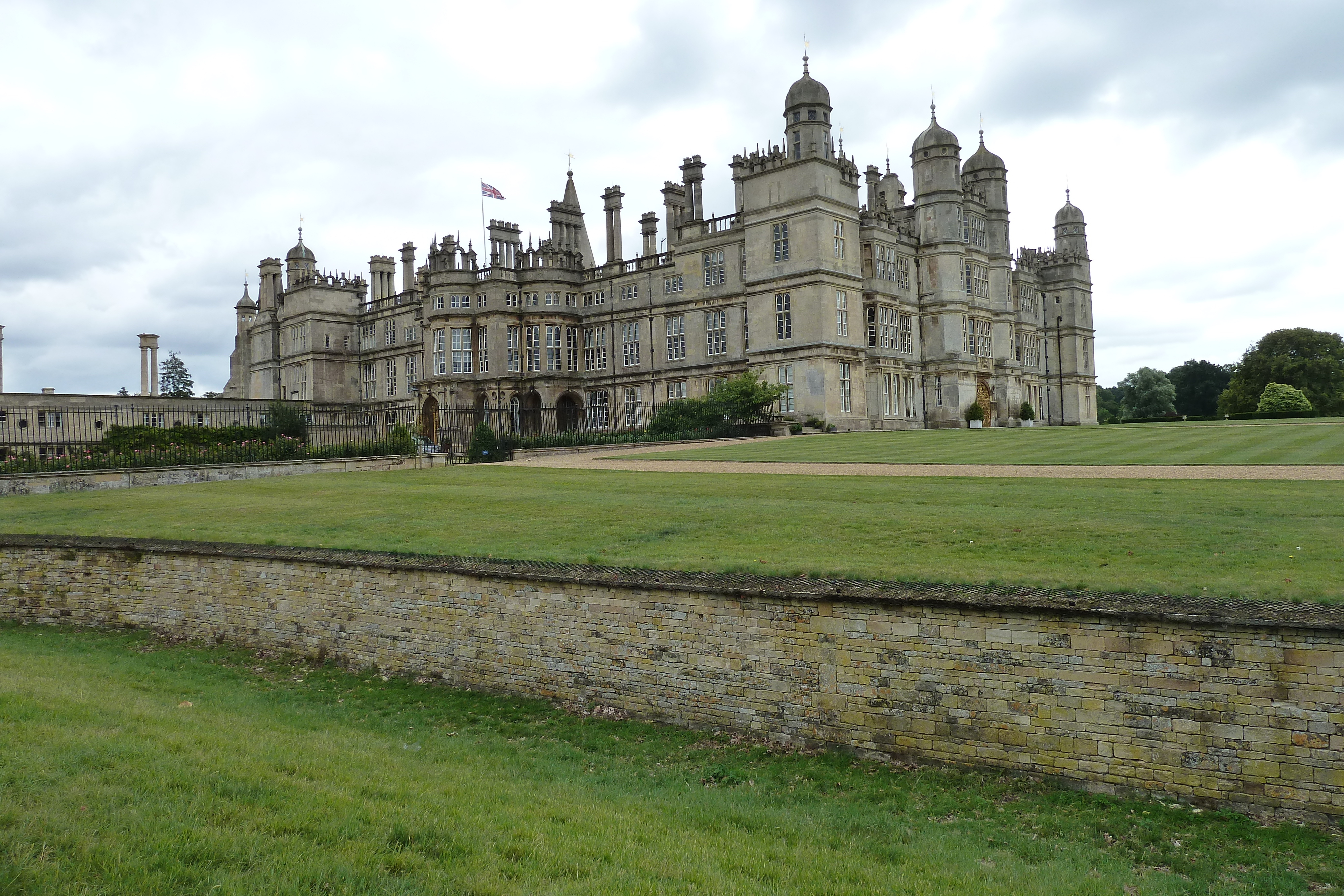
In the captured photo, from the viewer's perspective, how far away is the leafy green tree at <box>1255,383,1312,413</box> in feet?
201

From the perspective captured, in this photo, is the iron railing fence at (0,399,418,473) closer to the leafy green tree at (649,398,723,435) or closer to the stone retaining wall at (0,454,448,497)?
the stone retaining wall at (0,454,448,497)

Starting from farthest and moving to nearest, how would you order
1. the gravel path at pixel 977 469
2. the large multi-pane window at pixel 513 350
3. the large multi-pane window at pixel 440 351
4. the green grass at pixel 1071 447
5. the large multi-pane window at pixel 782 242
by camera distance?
the large multi-pane window at pixel 440 351, the large multi-pane window at pixel 513 350, the large multi-pane window at pixel 782 242, the green grass at pixel 1071 447, the gravel path at pixel 977 469

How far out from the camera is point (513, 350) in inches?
2154

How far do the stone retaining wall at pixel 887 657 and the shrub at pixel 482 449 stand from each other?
19.6 metres

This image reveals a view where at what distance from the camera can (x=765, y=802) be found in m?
7.95

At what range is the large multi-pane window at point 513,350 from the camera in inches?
2136

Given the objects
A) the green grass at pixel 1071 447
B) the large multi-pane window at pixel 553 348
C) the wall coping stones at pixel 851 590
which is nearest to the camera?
the wall coping stones at pixel 851 590

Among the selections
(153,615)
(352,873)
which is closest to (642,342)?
(153,615)

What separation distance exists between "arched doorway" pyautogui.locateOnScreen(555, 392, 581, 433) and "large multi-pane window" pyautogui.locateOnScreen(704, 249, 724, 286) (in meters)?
12.9

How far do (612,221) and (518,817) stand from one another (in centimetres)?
5326

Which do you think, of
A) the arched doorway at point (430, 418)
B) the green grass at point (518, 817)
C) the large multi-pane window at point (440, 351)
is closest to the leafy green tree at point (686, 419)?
the large multi-pane window at point (440, 351)

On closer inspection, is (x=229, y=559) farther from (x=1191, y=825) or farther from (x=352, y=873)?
(x=1191, y=825)

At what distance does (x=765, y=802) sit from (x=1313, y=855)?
4451mm

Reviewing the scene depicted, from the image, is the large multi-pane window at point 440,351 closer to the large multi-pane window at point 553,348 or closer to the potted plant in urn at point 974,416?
the large multi-pane window at point 553,348
